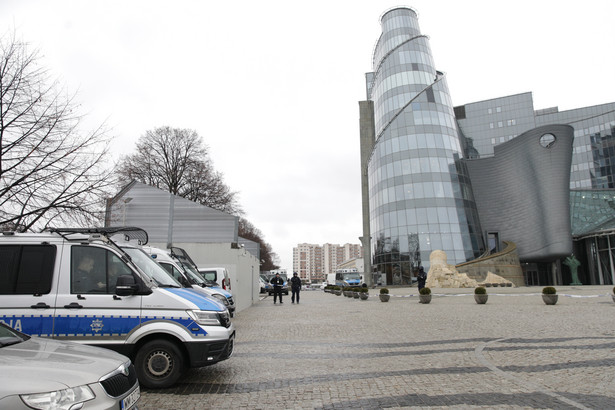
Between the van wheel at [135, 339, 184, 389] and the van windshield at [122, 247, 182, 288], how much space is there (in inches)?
38.2

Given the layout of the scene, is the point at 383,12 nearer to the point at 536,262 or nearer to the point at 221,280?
the point at 536,262

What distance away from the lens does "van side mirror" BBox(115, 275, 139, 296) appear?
5469 millimetres

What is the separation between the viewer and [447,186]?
2046 inches

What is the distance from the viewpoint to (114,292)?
5.84 metres

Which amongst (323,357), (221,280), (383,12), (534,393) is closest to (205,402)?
(323,357)

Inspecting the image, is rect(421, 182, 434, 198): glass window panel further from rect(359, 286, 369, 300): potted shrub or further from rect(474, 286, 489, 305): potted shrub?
rect(474, 286, 489, 305): potted shrub

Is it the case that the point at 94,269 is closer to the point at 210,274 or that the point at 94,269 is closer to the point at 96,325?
the point at 96,325

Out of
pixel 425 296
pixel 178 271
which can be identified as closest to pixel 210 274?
pixel 178 271

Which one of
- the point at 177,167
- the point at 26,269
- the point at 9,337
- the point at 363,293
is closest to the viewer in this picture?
the point at 9,337

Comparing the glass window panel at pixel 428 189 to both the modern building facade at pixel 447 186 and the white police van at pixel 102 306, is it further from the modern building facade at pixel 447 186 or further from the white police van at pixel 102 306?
the white police van at pixel 102 306

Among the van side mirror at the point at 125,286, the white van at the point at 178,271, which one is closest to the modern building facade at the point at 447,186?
the white van at the point at 178,271

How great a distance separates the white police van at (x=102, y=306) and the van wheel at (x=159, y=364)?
1 cm

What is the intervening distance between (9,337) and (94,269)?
77.0 inches

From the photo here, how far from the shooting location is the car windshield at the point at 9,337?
12.5 ft
